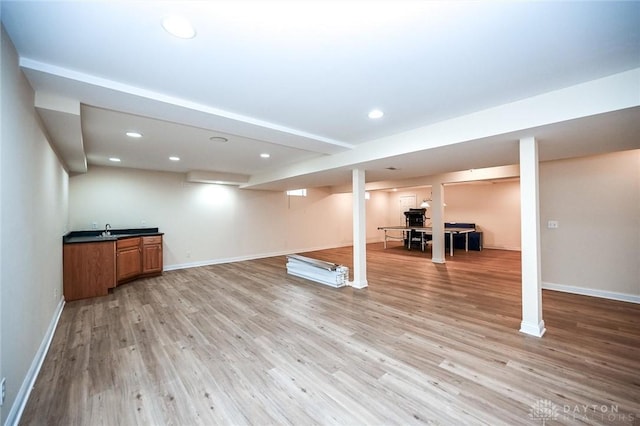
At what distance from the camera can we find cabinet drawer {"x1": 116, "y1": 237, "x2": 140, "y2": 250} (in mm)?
4848

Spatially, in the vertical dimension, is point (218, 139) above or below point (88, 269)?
above

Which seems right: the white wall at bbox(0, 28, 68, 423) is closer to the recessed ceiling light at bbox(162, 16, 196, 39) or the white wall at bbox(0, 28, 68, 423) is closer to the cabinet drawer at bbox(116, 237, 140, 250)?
the recessed ceiling light at bbox(162, 16, 196, 39)

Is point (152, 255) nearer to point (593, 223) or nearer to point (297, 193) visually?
point (297, 193)

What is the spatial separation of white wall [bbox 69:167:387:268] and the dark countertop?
14 centimetres

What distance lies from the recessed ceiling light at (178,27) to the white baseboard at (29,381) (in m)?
2.61

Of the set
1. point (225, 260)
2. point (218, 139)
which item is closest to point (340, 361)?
point (218, 139)

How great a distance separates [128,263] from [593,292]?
→ 330 inches

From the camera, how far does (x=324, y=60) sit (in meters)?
1.79

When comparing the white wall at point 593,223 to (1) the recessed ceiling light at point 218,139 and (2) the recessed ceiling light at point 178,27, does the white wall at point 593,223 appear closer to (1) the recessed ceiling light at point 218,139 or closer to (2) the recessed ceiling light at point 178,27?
(1) the recessed ceiling light at point 218,139

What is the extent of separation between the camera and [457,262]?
6840 millimetres

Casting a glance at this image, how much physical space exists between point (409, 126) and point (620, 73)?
1.73 m

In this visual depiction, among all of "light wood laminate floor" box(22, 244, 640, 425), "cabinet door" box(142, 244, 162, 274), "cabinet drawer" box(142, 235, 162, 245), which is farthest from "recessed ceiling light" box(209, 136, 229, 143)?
"cabinet door" box(142, 244, 162, 274)

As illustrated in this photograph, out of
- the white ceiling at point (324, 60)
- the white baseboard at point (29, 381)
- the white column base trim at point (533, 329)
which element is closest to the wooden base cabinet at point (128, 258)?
the white baseboard at point (29, 381)

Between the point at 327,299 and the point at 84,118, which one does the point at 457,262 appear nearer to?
the point at 327,299
